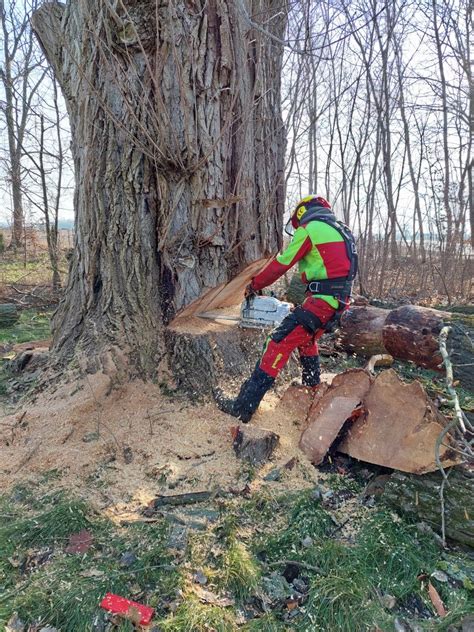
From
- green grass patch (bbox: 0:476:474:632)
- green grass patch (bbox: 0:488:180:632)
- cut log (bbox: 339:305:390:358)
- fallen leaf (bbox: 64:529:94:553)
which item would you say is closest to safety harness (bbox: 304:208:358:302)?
cut log (bbox: 339:305:390:358)

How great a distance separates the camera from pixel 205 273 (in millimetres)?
3506

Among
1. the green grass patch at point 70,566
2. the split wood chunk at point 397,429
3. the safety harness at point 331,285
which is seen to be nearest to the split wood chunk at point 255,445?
the split wood chunk at point 397,429

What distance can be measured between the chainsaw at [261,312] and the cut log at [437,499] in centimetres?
161

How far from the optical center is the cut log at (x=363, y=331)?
495 cm

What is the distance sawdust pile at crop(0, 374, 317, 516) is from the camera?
2664 mm

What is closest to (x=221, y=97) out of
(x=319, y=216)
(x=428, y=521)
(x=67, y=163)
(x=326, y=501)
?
(x=319, y=216)

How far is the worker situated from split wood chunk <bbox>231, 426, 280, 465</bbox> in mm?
443

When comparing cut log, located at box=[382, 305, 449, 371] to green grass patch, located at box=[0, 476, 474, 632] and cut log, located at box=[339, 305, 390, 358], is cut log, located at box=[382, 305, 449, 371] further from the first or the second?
green grass patch, located at box=[0, 476, 474, 632]

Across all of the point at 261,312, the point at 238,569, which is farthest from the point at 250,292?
the point at 238,569

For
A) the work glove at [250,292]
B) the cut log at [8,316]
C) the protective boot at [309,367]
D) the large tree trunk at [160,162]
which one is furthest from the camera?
the cut log at [8,316]

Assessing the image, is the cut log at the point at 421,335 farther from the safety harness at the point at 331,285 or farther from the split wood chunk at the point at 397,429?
the split wood chunk at the point at 397,429

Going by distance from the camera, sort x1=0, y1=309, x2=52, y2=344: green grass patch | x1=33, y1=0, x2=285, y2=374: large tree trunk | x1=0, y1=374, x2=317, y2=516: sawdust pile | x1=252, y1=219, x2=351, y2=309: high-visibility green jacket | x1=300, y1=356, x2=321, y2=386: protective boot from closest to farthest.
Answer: x1=0, y1=374, x2=317, y2=516: sawdust pile < x1=33, y1=0, x2=285, y2=374: large tree trunk < x1=252, y1=219, x2=351, y2=309: high-visibility green jacket < x1=300, y1=356, x2=321, y2=386: protective boot < x1=0, y1=309, x2=52, y2=344: green grass patch

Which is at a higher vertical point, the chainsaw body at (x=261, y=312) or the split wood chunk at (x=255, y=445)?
the chainsaw body at (x=261, y=312)

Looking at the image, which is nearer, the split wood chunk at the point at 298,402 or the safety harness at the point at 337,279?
the split wood chunk at the point at 298,402
